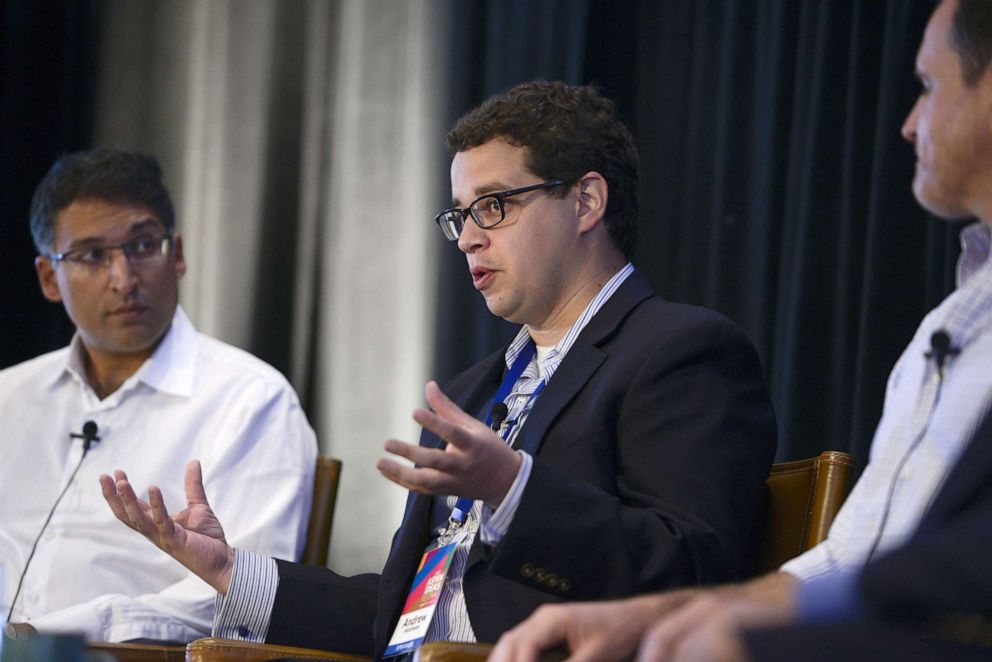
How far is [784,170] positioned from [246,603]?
1.60m

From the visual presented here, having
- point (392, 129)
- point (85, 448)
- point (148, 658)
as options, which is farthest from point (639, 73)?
point (148, 658)

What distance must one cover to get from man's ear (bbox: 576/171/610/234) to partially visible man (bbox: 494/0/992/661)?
2.79 ft

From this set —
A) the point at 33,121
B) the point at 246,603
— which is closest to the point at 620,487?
the point at 246,603

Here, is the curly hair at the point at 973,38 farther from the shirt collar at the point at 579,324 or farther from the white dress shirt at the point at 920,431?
the shirt collar at the point at 579,324

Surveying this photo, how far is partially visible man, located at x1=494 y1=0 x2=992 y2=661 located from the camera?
4.16ft

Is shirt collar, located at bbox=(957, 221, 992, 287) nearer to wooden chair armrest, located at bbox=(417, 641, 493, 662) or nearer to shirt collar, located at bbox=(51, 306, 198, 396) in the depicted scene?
wooden chair armrest, located at bbox=(417, 641, 493, 662)

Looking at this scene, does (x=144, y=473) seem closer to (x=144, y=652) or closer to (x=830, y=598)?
(x=144, y=652)

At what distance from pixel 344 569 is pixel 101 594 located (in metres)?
1.11

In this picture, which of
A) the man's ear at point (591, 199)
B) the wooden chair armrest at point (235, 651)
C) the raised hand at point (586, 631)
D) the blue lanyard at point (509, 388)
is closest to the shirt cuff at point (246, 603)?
the wooden chair armrest at point (235, 651)

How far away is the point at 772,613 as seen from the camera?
0.94 meters

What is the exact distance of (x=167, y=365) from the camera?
9.91ft

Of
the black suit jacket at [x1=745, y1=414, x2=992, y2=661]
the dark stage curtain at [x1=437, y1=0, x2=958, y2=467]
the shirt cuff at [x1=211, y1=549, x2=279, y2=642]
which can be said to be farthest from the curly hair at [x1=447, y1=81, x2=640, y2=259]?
the black suit jacket at [x1=745, y1=414, x2=992, y2=661]

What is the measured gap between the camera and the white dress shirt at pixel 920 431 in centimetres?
129

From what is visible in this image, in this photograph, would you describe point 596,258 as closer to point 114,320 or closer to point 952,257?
point 952,257
